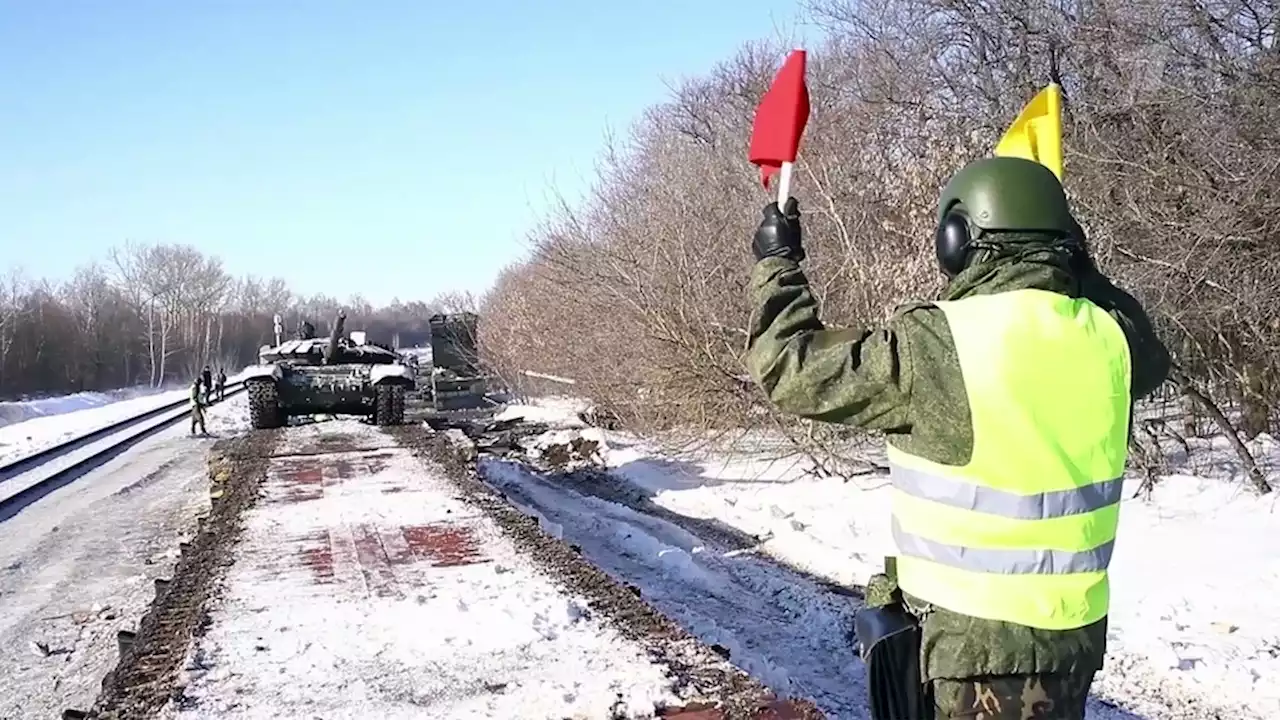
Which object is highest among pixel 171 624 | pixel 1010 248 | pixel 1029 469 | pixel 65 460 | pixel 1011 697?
pixel 1010 248

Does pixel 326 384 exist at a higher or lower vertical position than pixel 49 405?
higher

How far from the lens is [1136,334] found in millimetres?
2271

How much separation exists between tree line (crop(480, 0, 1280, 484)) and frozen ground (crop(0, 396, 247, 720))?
19.2 ft

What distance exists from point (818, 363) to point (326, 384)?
49.0 ft

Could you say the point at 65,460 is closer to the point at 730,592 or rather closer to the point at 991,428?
the point at 730,592

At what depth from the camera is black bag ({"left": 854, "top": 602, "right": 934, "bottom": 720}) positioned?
88.8 inches

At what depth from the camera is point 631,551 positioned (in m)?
8.88

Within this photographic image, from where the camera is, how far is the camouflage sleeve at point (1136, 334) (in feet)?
7.44

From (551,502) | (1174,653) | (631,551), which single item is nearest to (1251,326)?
(1174,653)

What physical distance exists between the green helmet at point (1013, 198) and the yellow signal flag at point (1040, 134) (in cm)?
31

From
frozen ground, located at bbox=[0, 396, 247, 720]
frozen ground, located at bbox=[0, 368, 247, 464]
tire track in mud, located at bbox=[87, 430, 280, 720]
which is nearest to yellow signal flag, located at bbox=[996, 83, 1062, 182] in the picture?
tire track in mud, located at bbox=[87, 430, 280, 720]

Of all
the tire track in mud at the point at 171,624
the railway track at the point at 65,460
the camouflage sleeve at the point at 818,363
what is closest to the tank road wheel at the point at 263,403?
the railway track at the point at 65,460

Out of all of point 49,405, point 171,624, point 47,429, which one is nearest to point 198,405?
point 47,429

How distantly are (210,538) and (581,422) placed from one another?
12561 millimetres
